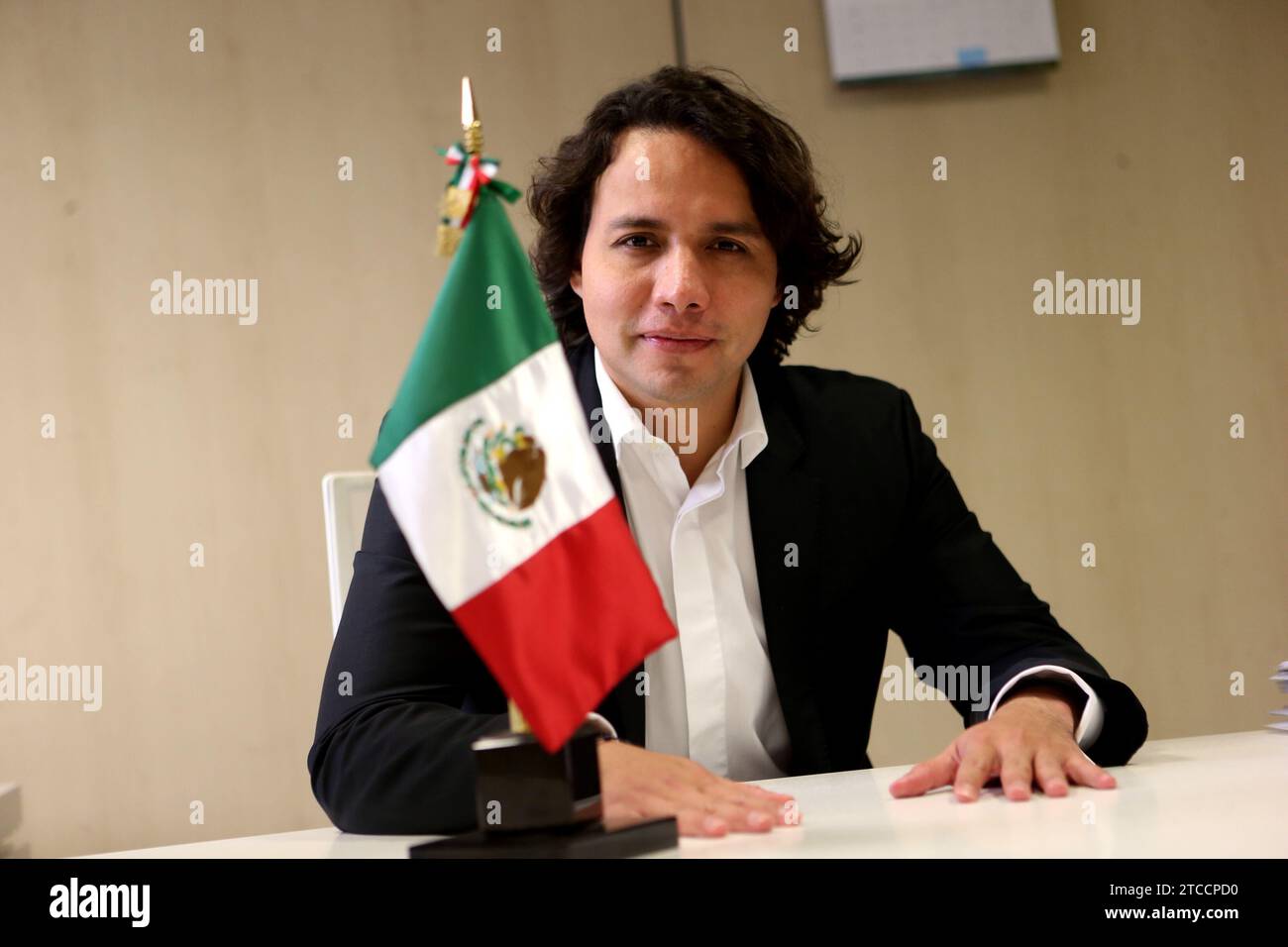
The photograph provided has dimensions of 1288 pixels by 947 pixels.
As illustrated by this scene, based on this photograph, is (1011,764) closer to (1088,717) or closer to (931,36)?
(1088,717)

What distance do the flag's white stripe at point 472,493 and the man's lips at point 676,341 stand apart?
70 cm

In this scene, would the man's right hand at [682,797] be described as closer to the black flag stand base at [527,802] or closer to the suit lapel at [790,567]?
the black flag stand base at [527,802]

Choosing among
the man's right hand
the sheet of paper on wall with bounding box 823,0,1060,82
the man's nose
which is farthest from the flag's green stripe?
the sheet of paper on wall with bounding box 823,0,1060,82

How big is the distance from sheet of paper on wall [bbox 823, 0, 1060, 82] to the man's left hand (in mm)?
2436

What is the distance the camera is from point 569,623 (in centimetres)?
86

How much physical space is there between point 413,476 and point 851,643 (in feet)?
3.10

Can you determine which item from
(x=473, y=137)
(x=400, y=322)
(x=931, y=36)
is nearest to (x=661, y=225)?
(x=473, y=137)

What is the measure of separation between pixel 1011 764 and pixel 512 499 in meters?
0.59

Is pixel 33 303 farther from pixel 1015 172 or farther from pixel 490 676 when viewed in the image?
pixel 1015 172

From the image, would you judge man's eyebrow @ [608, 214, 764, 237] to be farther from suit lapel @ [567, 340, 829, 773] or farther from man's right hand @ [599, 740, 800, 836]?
man's right hand @ [599, 740, 800, 836]

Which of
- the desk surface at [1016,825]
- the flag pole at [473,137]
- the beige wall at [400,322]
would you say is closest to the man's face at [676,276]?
the desk surface at [1016,825]

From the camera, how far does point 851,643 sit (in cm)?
163
